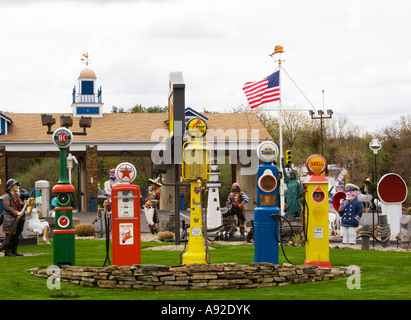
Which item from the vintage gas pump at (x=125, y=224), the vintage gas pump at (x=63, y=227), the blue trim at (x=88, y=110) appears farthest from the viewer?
the blue trim at (x=88, y=110)

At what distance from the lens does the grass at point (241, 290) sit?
33.8ft

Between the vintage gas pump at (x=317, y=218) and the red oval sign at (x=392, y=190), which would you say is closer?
the vintage gas pump at (x=317, y=218)

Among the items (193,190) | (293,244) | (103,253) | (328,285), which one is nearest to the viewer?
(328,285)

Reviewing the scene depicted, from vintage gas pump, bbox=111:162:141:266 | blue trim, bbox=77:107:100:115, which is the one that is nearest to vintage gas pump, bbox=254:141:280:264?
vintage gas pump, bbox=111:162:141:266

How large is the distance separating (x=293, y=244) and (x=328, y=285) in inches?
284

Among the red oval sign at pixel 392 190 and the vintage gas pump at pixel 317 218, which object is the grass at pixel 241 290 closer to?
the vintage gas pump at pixel 317 218

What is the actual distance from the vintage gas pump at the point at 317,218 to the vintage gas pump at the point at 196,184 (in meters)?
1.85

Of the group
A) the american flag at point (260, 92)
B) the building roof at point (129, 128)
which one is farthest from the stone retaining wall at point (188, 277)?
the building roof at point (129, 128)

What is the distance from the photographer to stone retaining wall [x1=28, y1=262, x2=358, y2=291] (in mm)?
11164

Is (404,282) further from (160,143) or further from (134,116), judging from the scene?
(134,116)

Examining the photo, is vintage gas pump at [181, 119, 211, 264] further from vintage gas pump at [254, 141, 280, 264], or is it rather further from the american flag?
the american flag

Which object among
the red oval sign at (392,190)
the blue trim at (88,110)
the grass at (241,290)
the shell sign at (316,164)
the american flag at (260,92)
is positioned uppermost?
the blue trim at (88,110)
